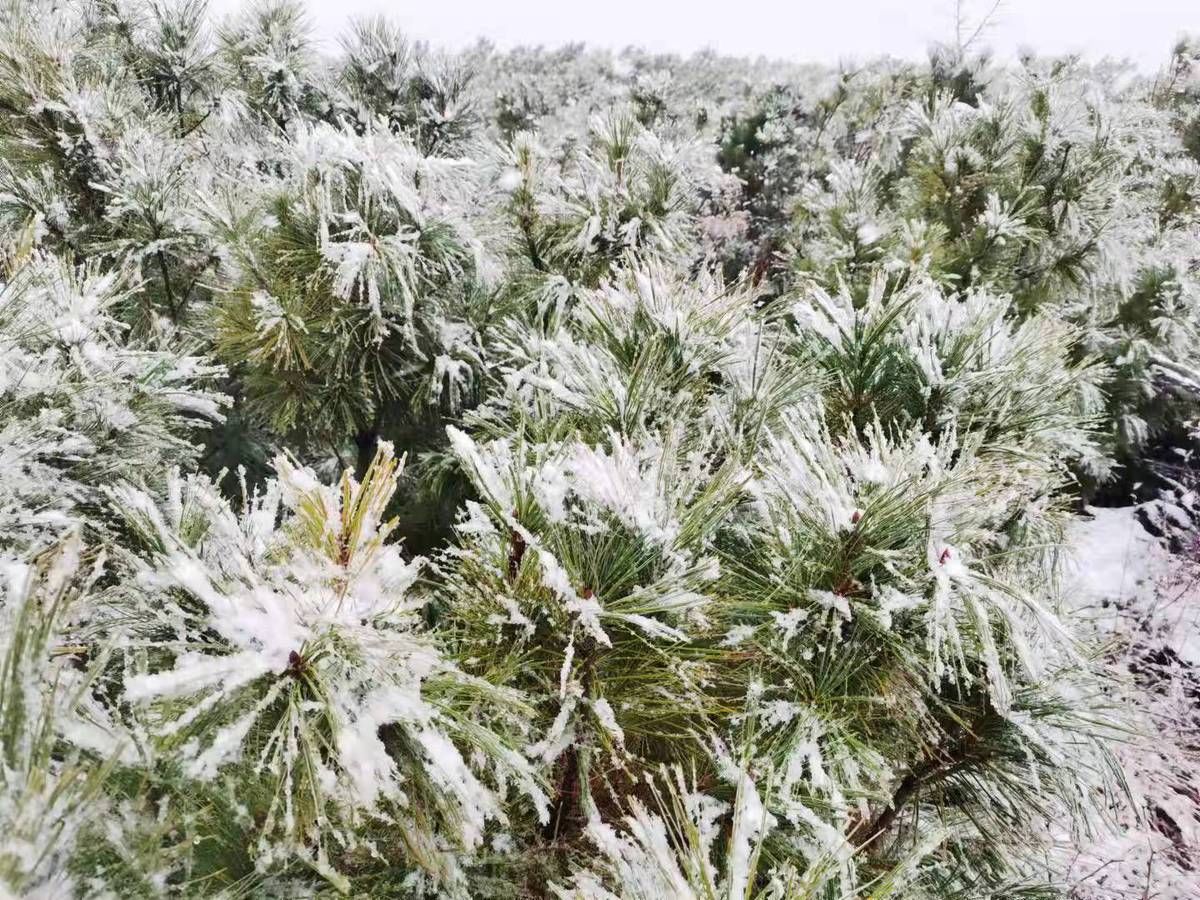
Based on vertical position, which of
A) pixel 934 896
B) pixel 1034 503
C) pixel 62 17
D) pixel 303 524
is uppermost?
pixel 62 17

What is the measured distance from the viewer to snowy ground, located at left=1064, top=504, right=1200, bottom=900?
2746mm

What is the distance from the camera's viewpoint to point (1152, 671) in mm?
3939

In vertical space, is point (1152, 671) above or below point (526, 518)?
below

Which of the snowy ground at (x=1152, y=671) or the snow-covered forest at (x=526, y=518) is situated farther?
the snowy ground at (x=1152, y=671)

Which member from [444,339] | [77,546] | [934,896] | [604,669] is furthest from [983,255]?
[77,546]

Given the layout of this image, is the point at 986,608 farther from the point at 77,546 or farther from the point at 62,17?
the point at 62,17

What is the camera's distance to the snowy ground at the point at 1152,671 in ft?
9.01

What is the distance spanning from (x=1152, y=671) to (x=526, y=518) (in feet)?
15.4

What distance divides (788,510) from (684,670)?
40 cm

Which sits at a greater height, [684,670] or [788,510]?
[788,510]

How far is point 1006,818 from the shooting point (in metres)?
1.42

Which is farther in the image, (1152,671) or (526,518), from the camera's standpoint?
(1152,671)

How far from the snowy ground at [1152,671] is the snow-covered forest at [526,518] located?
1.4 inches

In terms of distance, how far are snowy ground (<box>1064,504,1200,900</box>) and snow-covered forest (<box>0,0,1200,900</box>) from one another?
0.12ft
